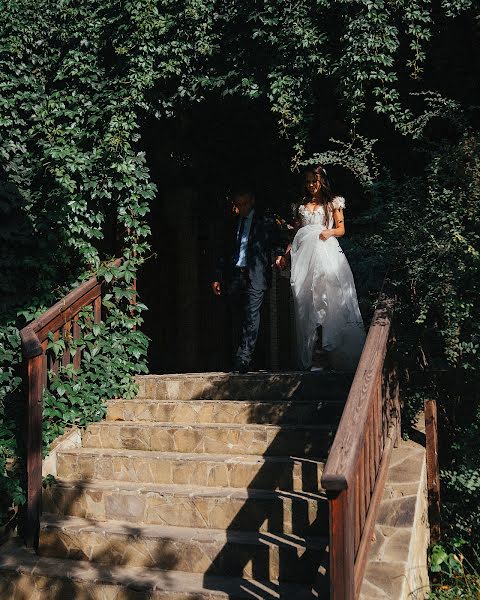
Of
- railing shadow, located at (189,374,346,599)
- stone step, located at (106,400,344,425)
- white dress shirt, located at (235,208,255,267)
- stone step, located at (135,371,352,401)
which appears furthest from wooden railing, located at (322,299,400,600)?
white dress shirt, located at (235,208,255,267)

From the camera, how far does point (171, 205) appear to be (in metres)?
8.91

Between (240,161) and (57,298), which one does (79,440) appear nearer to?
(57,298)

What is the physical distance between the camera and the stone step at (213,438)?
15.1 ft

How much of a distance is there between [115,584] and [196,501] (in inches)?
28.6

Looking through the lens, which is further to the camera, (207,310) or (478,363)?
(207,310)

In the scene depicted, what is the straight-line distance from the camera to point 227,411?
16.8 ft

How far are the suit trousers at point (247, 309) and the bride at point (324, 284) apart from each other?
37cm

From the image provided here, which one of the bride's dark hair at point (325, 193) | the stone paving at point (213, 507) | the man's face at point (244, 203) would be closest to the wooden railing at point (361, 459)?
the stone paving at point (213, 507)

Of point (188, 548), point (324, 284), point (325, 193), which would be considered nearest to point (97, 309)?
point (324, 284)

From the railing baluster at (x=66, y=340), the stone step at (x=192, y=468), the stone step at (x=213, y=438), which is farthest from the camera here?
the railing baluster at (x=66, y=340)

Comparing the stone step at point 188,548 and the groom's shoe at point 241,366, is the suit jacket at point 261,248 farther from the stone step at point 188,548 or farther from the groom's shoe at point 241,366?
the stone step at point 188,548

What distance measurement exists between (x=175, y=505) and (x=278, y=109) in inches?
133

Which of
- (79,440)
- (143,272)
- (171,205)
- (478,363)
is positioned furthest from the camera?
(171,205)

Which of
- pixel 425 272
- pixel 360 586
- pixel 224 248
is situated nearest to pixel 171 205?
pixel 224 248
